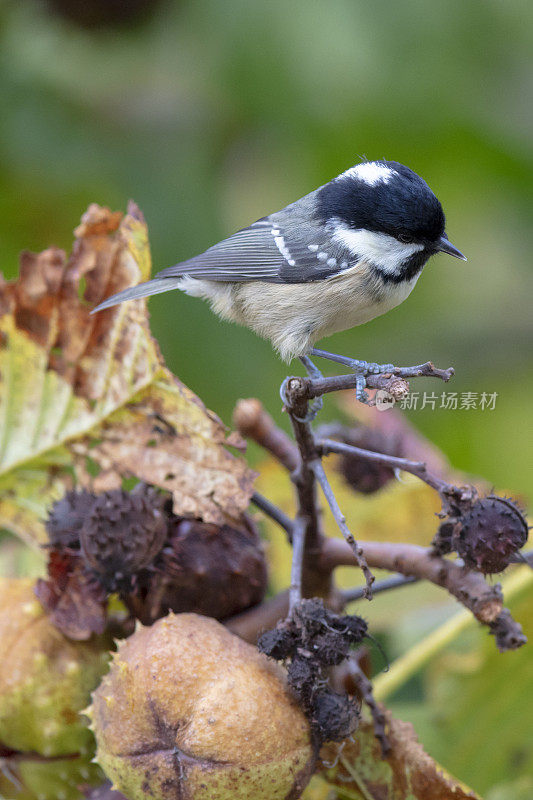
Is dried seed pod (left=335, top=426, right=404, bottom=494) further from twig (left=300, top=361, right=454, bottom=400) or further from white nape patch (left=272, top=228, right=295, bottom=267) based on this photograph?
twig (left=300, top=361, right=454, bottom=400)

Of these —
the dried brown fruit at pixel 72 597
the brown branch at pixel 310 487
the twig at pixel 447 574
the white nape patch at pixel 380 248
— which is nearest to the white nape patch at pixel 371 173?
the white nape patch at pixel 380 248

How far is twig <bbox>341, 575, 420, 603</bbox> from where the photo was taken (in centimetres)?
216

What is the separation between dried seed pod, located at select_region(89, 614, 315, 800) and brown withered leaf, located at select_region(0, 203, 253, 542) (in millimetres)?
404

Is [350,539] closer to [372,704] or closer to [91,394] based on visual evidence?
[372,704]

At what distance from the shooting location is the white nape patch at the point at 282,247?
2494mm

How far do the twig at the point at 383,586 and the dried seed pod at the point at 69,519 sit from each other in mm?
644

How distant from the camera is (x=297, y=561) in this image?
77.9 inches

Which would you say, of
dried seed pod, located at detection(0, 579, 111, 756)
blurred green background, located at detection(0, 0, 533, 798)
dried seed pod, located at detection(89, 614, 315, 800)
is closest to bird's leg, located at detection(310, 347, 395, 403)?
dried seed pod, located at detection(89, 614, 315, 800)

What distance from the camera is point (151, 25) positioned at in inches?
169

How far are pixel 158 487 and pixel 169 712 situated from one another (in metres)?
0.60

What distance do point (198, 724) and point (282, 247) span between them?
1.27 meters

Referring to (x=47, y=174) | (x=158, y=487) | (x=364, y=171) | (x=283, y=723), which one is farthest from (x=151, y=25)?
(x=283, y=723)

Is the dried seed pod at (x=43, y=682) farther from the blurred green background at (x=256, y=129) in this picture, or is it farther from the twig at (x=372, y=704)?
the blurred green background at (x=256, y=129)

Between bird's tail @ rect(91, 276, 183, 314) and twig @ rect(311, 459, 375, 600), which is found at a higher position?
bird's tail @ rect(91, 276, 183, 314)
